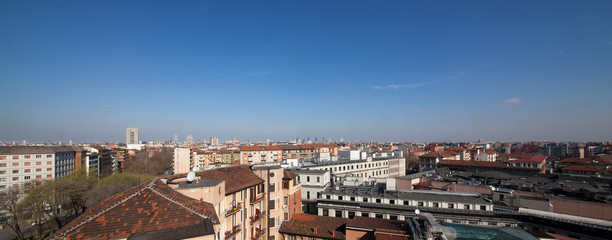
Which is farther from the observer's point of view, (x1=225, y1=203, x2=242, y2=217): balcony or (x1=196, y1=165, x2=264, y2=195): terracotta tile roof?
(x1=196, y1=165, x2=264, y2=195): terracotta tile roof

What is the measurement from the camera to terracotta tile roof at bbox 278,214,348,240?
25462 millimetres

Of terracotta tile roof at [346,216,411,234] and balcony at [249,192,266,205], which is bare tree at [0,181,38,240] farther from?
terracotta tile roof at [346,216,411,234]

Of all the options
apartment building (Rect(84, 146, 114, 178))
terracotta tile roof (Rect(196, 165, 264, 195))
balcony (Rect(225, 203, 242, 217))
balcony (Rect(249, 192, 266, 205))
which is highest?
terracotta tile roof (Rect(196, 165, 264, 195))

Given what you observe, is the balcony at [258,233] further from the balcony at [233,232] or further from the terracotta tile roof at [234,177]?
the terracotta tile roof at [234,177]

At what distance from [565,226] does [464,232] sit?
58.0ft

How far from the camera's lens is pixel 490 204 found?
2567 cm

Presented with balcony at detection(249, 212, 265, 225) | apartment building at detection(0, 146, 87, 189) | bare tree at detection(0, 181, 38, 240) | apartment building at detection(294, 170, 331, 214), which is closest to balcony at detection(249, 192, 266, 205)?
balcony at detection(249, 212, 265, 225)

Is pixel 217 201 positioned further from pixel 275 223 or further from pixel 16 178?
pixel 16 178

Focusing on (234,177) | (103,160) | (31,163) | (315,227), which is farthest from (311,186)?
(103,160)

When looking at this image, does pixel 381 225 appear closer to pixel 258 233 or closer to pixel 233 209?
pixel 258 233

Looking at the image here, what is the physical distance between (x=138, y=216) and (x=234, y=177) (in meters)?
12.0

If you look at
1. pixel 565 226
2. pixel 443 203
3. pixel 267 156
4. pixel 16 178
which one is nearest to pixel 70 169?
pixel 16 178

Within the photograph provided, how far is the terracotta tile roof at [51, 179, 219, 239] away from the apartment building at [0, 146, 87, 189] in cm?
6287

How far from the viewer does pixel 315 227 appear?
26641 millimetres
